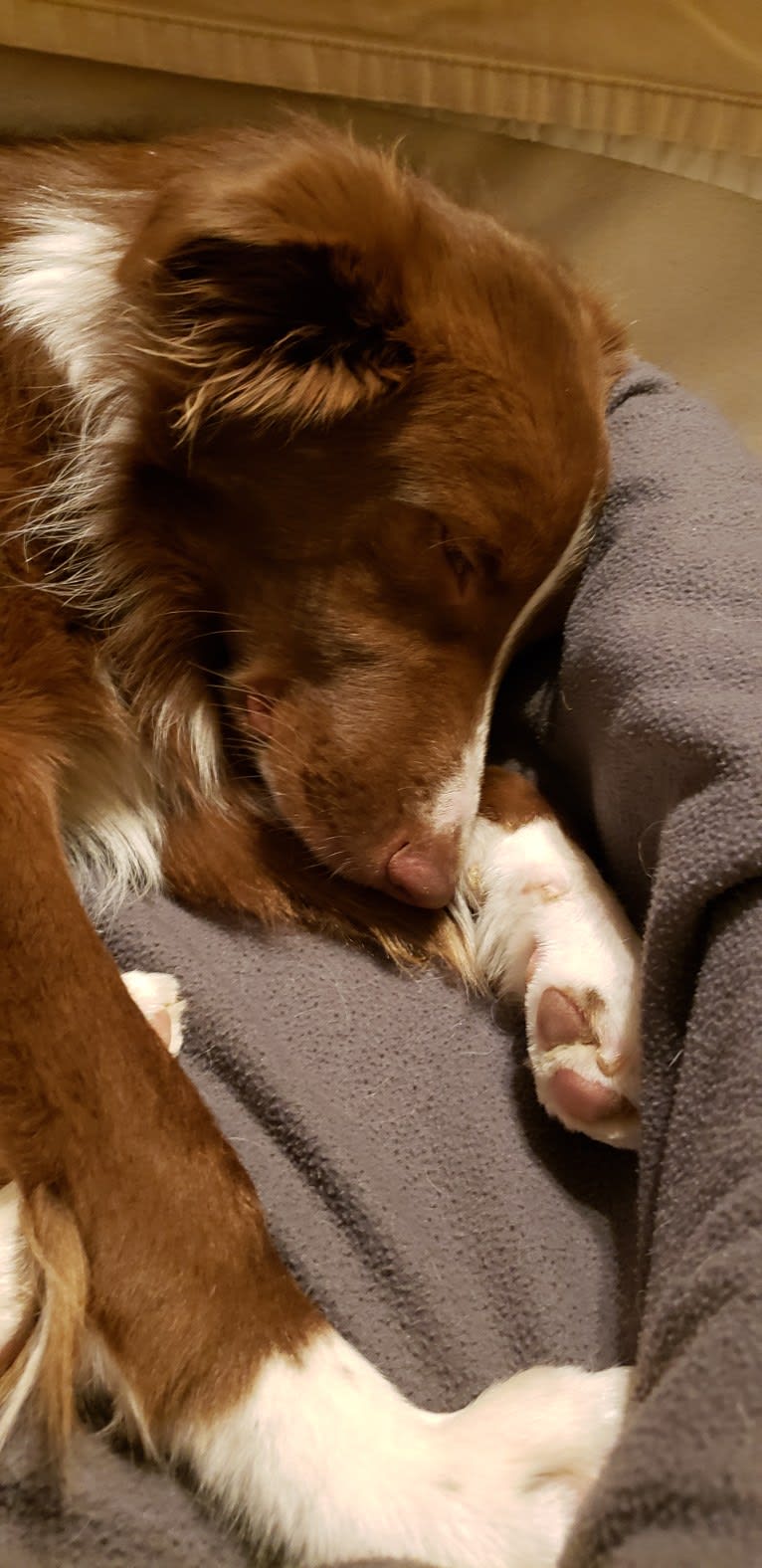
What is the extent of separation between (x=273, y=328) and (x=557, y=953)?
0.86 metres

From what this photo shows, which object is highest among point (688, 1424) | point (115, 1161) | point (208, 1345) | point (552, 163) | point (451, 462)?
point (552, 163)

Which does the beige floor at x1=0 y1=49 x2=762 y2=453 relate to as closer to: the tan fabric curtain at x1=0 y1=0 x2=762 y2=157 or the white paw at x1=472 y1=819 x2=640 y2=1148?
the tan fabric curtain at x1=0 y1=0 x2=762 y2=157

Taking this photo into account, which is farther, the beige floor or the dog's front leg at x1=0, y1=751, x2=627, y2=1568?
the beige floor

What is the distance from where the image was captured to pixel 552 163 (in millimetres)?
2053

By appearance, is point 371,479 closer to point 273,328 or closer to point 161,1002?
point 273,328

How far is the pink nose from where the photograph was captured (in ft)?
5.26

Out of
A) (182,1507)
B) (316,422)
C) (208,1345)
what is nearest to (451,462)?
(316,422)

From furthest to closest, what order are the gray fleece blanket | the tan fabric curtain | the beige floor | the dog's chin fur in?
the beige floor < the tan fabric curtain < the dog's chin fur < the gray fleece blanket

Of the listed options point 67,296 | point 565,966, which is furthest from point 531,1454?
point 67,296

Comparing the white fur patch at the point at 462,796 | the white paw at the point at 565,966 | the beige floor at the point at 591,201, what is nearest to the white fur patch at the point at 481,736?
the white fur patch at the point at 462,796

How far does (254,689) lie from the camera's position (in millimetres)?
1683

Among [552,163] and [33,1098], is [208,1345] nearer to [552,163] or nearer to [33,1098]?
[33,1098]

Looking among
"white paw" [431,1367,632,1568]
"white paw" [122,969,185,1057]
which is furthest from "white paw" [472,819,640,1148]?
"white paw" [122,969,185,1057]

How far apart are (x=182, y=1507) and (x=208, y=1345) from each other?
0.17 m
